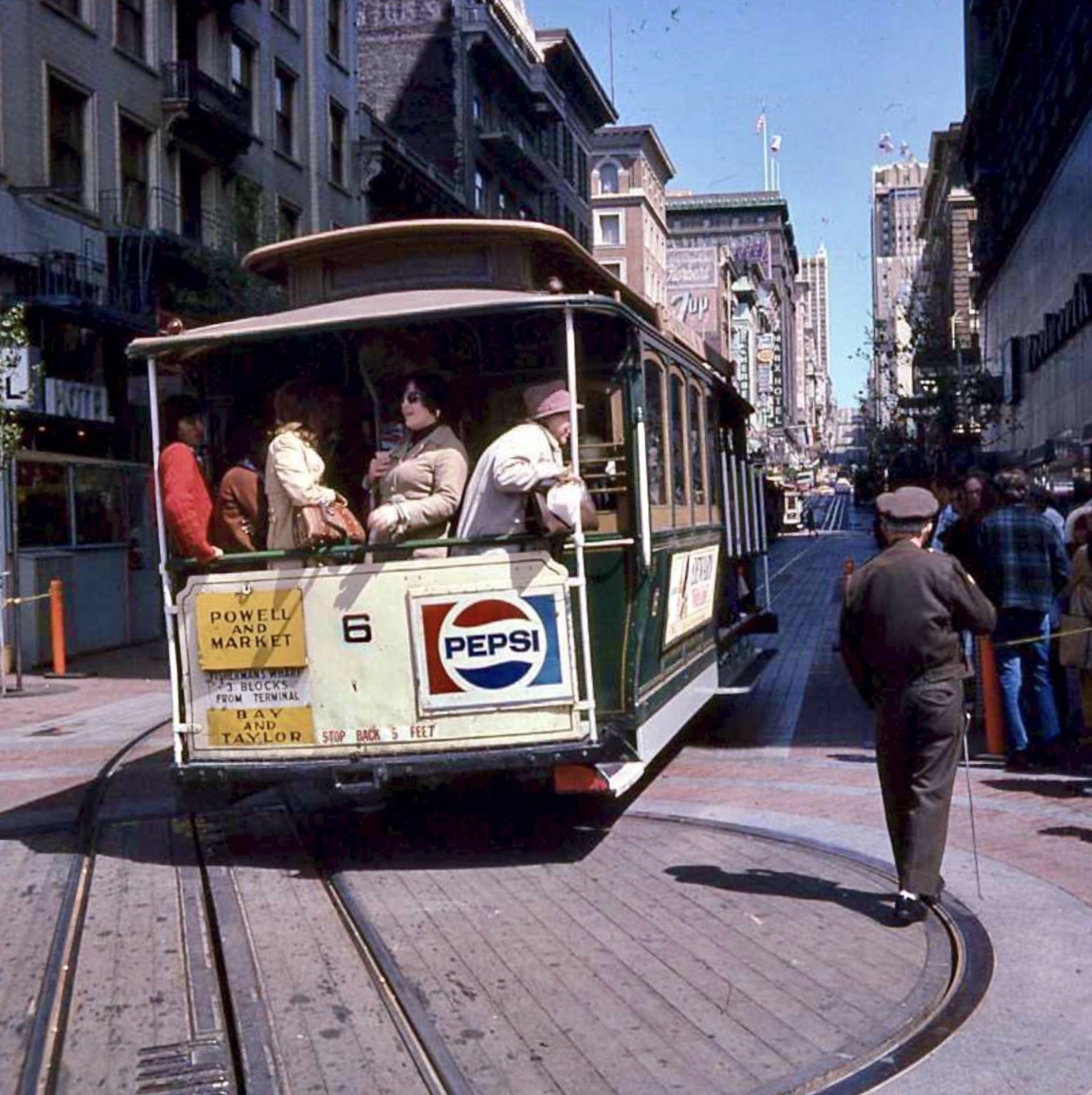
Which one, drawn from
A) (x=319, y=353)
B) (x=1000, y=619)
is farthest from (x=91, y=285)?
(x=1000, y=619)

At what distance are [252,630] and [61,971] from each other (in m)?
2.18

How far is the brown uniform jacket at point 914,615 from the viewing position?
6.35m

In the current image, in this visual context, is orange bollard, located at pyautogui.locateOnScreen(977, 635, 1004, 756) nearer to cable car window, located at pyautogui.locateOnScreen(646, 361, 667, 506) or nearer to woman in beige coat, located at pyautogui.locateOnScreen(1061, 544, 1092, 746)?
woman in beige coat, located at pyautogui.locateOnScreen(1061, 544, 1092, 746)

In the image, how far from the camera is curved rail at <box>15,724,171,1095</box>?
4.80 m

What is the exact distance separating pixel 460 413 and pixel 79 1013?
14.6ft

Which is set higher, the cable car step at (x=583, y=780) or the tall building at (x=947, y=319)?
the tall building at (x=947, y=319)

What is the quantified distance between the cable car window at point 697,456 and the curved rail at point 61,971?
14.1 ft

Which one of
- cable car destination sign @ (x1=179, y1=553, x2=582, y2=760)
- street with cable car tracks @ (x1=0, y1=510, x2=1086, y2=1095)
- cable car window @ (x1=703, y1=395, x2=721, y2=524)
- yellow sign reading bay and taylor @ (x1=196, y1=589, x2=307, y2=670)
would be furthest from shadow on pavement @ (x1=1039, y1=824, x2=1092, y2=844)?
yellow sign reading bay and taylor @ (x1=196, y1=589, x2=307, y2=670)

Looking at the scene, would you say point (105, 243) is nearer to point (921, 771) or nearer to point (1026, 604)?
point (1026, 604)

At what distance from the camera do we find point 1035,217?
4241cm

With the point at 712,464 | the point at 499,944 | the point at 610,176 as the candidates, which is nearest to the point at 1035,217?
the point at 712,464

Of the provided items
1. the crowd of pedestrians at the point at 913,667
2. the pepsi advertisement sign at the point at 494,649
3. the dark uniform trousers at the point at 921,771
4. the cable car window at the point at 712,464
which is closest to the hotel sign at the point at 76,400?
the cable car window at the point at 712,464

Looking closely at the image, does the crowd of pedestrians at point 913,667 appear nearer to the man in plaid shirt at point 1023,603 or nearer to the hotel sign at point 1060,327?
the man in plaid shirt at point 1023,603

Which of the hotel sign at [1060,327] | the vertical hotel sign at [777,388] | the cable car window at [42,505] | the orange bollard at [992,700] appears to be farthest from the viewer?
the vertical hotel sign at [777,388]
